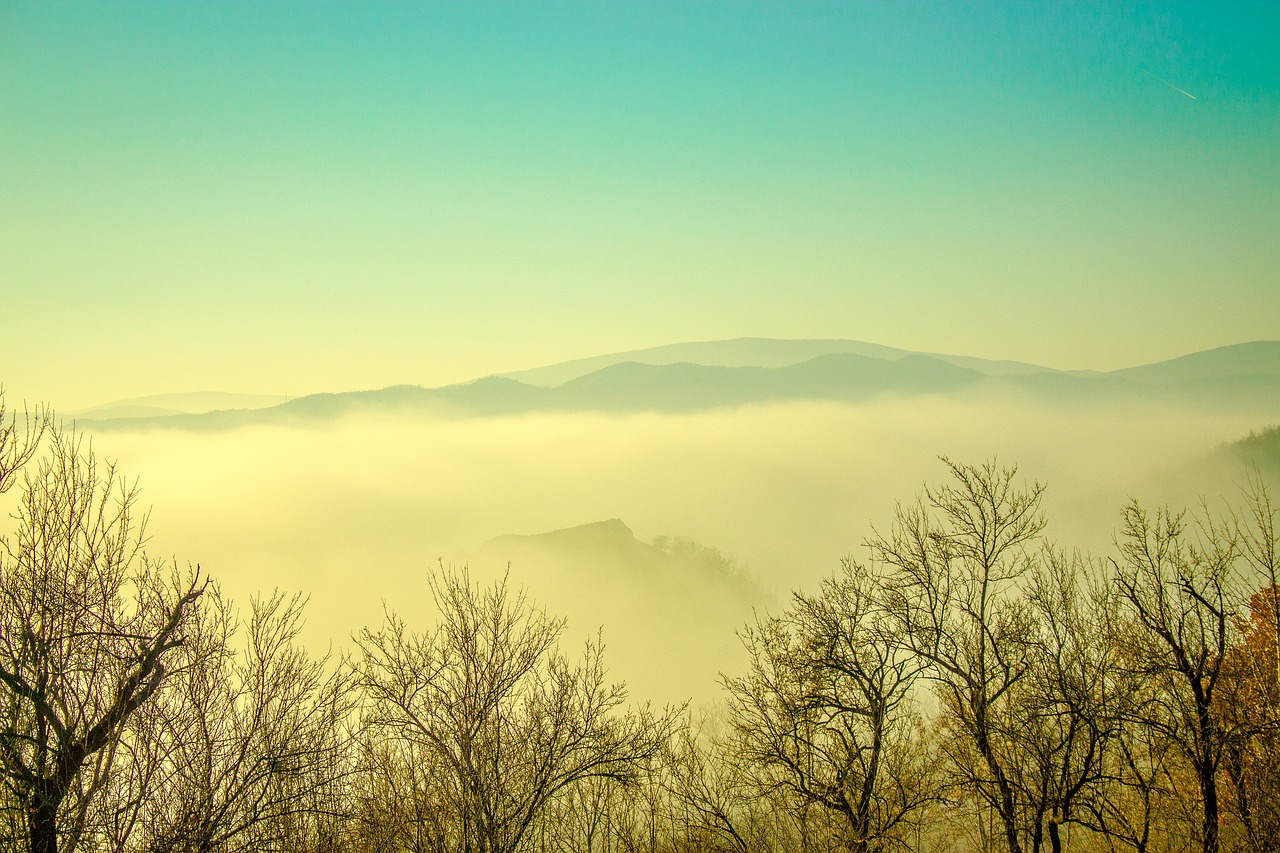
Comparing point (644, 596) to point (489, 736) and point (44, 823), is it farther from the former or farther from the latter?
point (44, 823)

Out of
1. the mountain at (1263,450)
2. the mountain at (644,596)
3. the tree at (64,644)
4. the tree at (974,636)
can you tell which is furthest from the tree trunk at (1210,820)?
the mountain at (1263,450)

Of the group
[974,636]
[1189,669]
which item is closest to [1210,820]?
[1189,669]

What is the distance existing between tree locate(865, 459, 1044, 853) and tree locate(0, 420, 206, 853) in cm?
1317

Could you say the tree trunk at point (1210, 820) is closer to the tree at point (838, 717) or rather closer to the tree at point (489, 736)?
the tree at point (838, 717)

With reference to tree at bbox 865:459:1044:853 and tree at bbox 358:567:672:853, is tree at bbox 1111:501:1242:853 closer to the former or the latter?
tree at bbox 865:459:1044:853

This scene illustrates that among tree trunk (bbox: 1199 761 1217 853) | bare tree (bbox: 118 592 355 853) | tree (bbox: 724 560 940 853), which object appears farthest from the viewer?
tree (bbox: 724 560 940 853)

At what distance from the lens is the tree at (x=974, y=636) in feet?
49.3

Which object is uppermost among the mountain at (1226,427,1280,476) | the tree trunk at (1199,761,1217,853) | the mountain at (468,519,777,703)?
the tree trunk at (1199,761,1217,853)

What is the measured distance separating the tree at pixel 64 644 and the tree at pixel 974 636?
43.2 feet

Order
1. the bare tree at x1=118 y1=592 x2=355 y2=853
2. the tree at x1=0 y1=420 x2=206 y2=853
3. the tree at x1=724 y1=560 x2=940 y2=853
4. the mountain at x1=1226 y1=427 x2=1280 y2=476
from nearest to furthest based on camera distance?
the tree at x1=0 y1=420 x2=206 y2=853 → the bare tree at x1=118 y1=592 x2=355 y2=853 → the tree at x1=724 y1=560 x2=940 y2=853 → the mountain at x1=1226 y1=427 x2=1280 y2=476

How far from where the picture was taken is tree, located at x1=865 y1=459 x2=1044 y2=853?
15016mm

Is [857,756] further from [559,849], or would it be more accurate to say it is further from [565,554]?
[565,554]

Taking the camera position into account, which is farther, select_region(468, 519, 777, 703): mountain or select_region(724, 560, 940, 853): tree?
select_region(468, 519, 777, 703): mountain

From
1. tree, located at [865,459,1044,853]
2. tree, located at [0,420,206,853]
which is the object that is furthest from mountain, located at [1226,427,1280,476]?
tree, located at [0,420,206,853]
